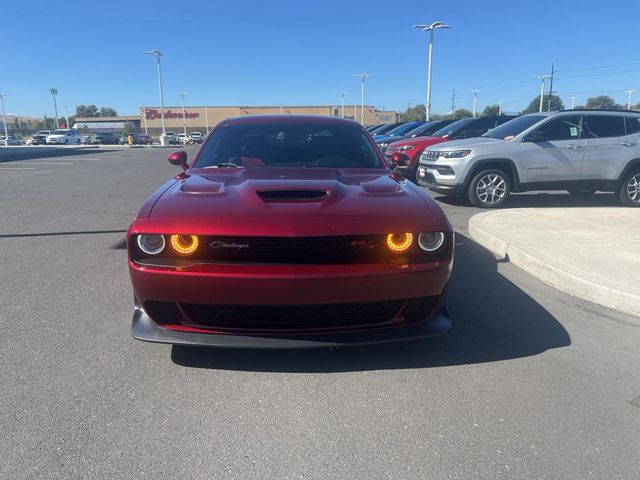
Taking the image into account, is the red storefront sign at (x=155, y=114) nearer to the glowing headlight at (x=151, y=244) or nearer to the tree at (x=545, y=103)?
the tree at (x=545, y=103)

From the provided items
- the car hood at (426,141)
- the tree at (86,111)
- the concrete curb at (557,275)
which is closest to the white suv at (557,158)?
the concrete curb at (557,275)

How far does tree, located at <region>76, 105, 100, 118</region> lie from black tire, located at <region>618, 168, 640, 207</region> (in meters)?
162

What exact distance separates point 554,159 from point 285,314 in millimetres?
7372

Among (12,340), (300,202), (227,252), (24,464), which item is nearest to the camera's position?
(24,464)

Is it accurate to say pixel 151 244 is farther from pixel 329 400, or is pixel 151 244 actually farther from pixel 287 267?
pixel 329 400

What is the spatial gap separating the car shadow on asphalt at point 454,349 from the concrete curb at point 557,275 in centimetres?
46

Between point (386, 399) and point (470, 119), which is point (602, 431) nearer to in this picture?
point (386, 399)

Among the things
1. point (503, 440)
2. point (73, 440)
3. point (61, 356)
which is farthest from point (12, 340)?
point (503, 440)

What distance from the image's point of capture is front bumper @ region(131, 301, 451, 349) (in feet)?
8.84

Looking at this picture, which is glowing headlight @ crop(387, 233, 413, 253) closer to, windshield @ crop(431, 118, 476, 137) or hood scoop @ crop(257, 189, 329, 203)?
hood scoop @ crop(257, 189, 329, 203)

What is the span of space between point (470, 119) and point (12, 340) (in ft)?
39.2

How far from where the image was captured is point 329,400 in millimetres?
2705

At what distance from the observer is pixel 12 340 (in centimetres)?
338

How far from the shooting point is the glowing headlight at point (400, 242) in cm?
274
